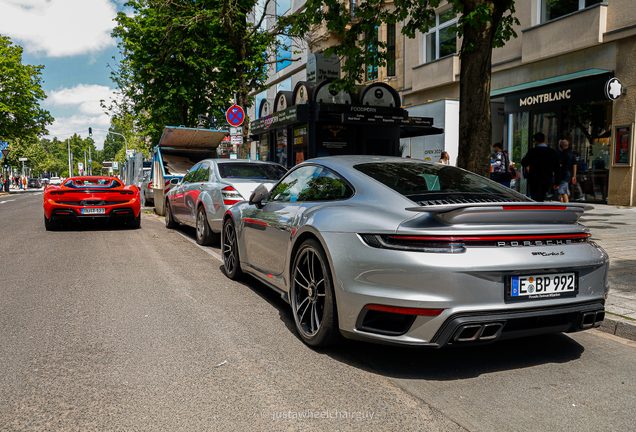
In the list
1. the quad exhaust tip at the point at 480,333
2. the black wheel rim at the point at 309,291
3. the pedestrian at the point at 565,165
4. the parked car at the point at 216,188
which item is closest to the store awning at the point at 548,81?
the pedestrian at the point at 565,165

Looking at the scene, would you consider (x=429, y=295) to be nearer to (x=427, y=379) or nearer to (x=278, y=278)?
(x=427, y=379)

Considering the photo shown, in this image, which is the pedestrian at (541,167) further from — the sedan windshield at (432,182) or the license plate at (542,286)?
the license plate at (542,286)

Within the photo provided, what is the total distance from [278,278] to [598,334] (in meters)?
2.67

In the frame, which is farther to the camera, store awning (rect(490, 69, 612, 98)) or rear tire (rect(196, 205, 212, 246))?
store awning (rect(490, 69, 612, 98))

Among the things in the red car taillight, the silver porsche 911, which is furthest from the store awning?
the silver porsche 911

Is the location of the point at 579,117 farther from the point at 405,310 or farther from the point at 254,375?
the point at 254,375

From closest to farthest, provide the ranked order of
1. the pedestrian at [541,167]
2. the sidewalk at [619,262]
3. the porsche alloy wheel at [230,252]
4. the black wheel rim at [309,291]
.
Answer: the black wheel rim at [309,291], the sidewalk at [619,262], the porsche alloy wheel at [230,252], the pedestrian at [541,167]

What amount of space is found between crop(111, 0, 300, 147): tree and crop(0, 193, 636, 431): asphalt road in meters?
12.5

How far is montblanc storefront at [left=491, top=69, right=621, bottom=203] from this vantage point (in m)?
14.8

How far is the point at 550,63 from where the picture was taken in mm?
16344

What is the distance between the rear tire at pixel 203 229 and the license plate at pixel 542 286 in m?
6.45

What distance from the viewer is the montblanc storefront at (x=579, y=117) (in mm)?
14758

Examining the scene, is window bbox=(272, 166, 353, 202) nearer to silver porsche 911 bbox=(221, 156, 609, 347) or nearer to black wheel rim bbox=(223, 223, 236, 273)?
silver porsche 911 bbox=(221, 156, 609, 347)

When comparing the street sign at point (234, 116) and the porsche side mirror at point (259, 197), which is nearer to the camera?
the porsche side mirror at point (259, 197)
